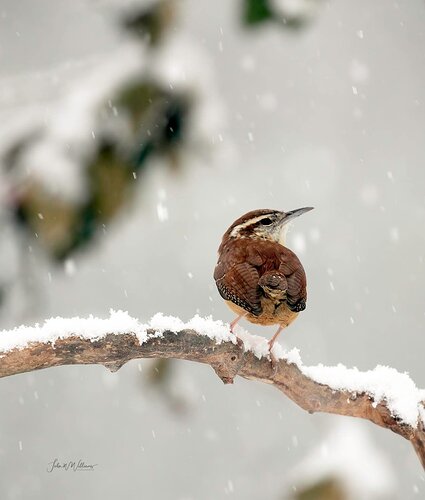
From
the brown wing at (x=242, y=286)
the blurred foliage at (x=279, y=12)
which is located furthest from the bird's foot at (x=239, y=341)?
the blurred foliage at (x=279, y=12)

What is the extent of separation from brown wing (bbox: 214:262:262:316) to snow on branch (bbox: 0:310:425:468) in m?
0.15

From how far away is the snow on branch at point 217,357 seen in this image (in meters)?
3.11

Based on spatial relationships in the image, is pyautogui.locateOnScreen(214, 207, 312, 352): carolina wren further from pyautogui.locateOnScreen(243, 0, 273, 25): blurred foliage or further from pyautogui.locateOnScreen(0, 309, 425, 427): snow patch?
pyautogui.locateOnScreen(243, 0, 273, 25): blurred foliage

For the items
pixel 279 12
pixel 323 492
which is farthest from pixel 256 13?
pixel 323 492

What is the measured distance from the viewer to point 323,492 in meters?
3.98

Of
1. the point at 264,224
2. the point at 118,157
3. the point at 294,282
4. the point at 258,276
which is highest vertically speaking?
the point at 118,157

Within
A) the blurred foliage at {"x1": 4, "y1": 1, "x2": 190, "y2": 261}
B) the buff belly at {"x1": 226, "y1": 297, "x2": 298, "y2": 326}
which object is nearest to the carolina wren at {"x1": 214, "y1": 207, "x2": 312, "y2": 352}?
the buff belly at {"x1": 226, "y1": 297, "x2": 298, "y2": 326}

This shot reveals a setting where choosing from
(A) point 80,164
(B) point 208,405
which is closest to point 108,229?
(A) point 80,164

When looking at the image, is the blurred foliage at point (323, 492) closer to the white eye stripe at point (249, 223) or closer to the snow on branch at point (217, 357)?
the snow on branch at point (217, 357)

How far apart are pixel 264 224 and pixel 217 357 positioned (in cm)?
143

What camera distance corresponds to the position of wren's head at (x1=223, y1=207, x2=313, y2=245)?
472cm

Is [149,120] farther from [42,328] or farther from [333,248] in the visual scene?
[333,248]

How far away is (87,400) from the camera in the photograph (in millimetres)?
9156

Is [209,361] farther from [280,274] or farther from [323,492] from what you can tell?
[323,492]
